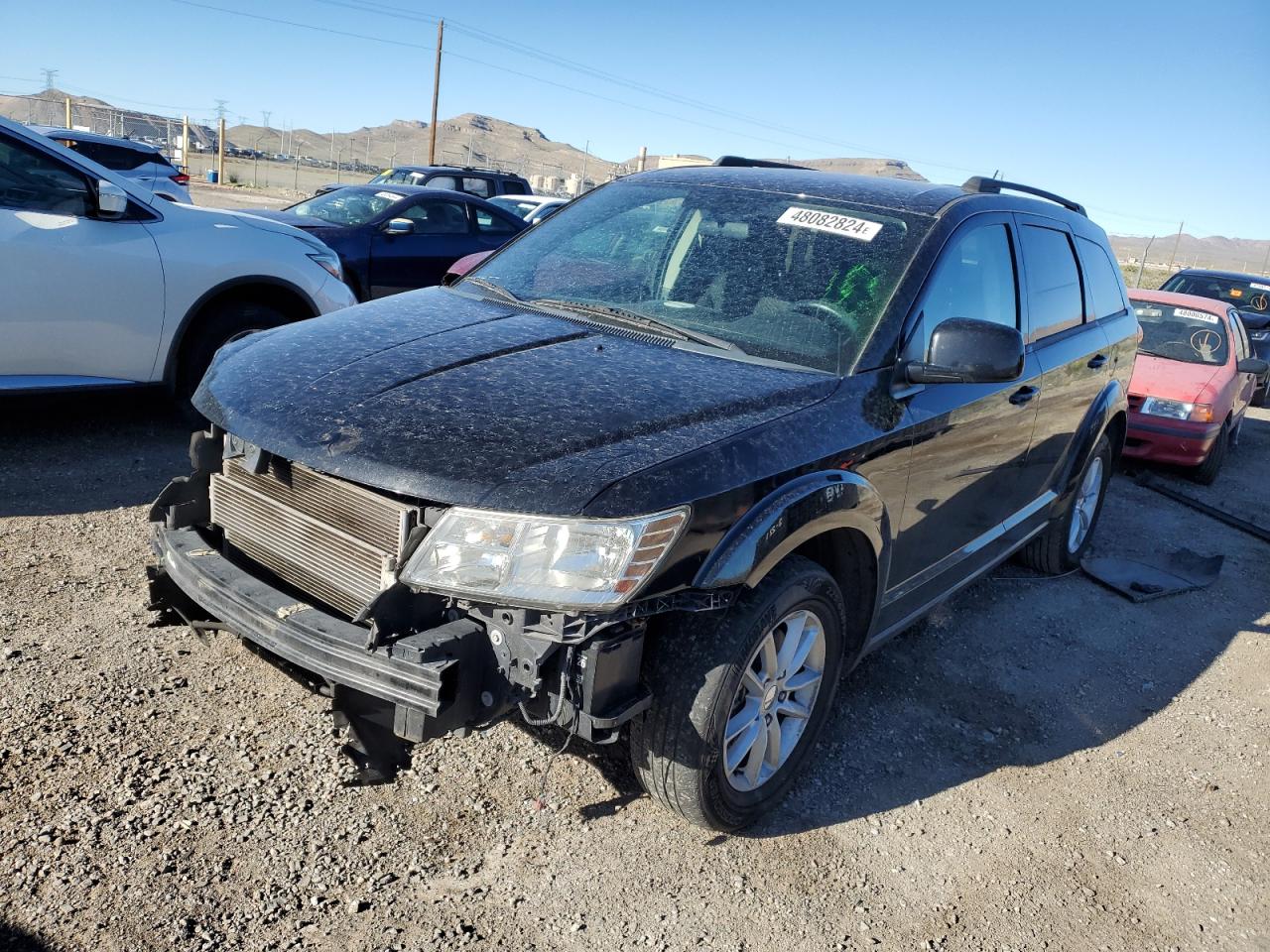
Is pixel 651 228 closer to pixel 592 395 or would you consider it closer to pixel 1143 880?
pixel 592 395

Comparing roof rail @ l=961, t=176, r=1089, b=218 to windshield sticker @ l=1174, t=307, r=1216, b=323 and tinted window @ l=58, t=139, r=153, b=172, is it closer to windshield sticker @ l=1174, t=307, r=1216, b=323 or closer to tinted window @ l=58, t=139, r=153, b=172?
windshield sticker @ l=1174, t=307, r=1216, b=323

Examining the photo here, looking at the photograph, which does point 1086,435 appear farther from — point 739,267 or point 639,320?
point 639,320

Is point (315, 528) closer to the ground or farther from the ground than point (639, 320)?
closer to the ground

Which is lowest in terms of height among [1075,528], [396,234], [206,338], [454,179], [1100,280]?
[1075,528]

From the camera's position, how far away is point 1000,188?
432 centimetres

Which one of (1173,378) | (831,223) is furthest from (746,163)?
(1173,378)

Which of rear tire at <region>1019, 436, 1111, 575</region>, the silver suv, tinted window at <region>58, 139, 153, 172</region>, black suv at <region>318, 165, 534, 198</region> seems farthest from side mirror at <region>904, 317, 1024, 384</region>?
tinted window at <region>58, 139, 153, 172</region>

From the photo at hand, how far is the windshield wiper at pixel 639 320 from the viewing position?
3.26m

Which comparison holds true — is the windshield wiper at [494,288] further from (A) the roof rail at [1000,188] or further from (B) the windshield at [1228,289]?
(B) the windshield at [1228,289]

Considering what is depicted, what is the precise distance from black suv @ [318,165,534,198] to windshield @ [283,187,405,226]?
885 millimetres

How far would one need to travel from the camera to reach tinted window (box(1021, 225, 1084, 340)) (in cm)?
426

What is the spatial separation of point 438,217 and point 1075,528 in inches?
305

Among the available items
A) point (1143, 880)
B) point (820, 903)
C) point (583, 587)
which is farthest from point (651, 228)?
point (1143, 880)

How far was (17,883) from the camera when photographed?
241cm
